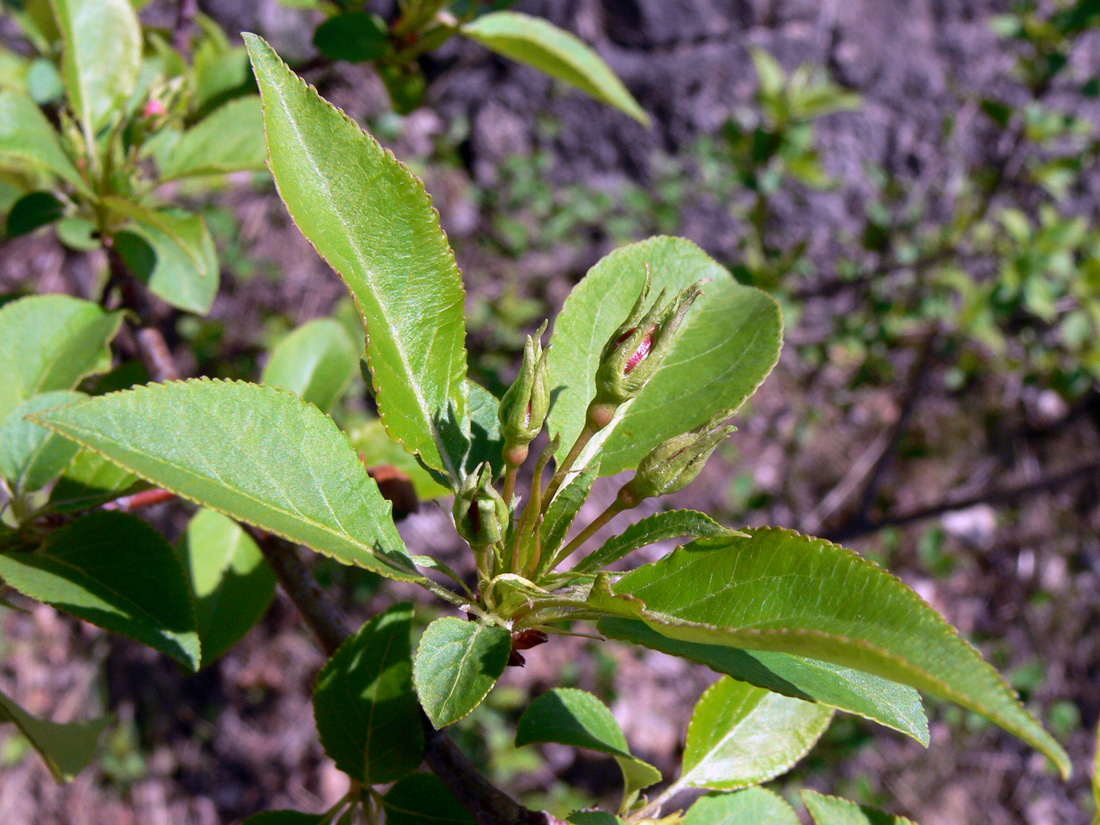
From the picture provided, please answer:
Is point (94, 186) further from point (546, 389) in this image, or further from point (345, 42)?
point (546, 389)

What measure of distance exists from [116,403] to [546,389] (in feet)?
1.13

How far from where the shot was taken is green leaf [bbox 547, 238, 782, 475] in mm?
847

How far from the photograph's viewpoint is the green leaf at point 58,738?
0.90 metres

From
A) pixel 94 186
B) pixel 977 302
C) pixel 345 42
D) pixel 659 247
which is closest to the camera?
pixel 659 247

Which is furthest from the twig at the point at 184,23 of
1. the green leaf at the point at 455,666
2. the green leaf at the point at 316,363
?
the green leaf at the point at 455,666

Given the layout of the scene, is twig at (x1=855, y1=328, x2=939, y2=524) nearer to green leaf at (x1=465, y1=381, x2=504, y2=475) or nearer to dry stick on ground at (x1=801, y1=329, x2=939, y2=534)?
dry stick on ground at (x1=801, y1=329, x2=939, y2=534)

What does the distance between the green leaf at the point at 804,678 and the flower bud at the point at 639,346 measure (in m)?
0.20

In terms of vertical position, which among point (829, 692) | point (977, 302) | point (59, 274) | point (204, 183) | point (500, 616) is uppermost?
point (829, 692)

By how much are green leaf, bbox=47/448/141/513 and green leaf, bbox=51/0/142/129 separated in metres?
0.57

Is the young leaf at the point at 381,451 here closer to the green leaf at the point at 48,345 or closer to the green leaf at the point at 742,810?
the green leaf at the point at 48,345

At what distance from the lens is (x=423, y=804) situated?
0.91m

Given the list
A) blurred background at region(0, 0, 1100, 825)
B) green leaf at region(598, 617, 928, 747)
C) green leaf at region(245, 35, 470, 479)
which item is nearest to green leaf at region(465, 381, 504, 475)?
green leaf at region(245, 35, 470, 479)

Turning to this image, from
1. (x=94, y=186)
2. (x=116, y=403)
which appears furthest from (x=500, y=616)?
(x=94, y=186)

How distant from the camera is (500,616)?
30.6 inches
